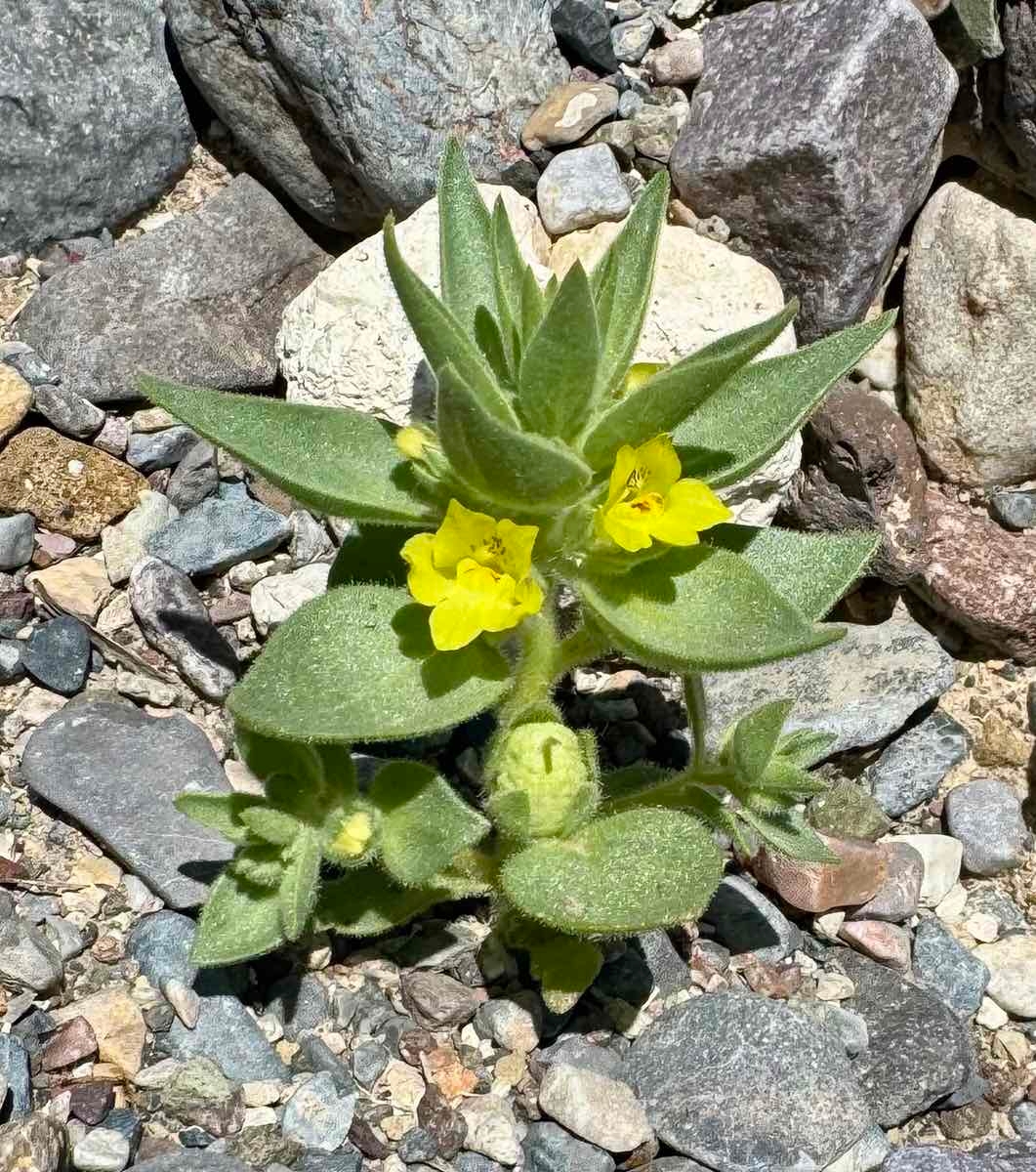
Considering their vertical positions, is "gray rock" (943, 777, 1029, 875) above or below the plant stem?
below

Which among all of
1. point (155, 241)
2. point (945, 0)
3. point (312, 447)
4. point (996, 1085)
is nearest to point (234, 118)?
point (155, 241)

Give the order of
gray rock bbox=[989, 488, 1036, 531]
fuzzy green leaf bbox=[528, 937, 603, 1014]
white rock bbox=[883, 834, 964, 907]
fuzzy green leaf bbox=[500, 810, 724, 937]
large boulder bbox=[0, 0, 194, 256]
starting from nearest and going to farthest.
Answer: fuzzy green leaf bbox=[500, 810, 724, 937]
fuzzy green leaf bbox=[528, 937, 603, 1014]
white rock bbox=[883, 834, 964, 907]
large boulder bbox=[0, 0, 194, 256]
gray rock bbox=[989, 488, 1036, 531]

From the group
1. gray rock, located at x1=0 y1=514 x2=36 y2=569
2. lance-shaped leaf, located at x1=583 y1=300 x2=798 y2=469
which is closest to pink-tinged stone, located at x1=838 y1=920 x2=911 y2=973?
lance-shaped leaf, located at x1=583 y1=300 x2=798 y2=469

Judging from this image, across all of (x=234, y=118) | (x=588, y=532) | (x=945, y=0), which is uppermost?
(x=945, y=0)

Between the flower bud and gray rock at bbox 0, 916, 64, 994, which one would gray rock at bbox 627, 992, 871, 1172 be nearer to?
the flower bud

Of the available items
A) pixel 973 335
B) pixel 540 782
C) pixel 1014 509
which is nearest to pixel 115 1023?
pixel 540 782

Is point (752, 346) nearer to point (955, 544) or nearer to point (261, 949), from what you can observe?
point (261, 949)
